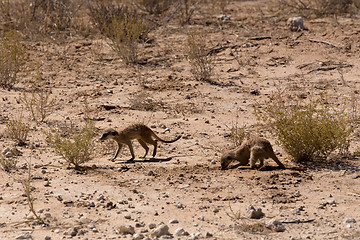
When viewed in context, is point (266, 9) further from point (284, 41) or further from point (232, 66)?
point (232, 66)

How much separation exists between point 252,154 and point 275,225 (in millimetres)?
1817

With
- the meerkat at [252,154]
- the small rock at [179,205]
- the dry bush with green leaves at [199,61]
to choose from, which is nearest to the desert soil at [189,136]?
the small rock at [179,205]

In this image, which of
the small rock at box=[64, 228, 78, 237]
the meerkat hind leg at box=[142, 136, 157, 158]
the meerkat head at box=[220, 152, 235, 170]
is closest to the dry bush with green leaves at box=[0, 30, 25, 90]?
the meerkat hind leg at box=[142, 136, 157, 158]

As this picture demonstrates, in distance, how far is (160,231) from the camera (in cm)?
523

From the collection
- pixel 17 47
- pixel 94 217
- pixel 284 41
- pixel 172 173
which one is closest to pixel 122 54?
pixel 17 47

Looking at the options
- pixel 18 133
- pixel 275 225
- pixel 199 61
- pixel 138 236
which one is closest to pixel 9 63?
pixel 18 133

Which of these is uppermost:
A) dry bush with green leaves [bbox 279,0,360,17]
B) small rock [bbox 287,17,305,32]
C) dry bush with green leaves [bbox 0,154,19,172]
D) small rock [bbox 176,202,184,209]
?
dry bush with green leaves [bbox 279,0,360,17]

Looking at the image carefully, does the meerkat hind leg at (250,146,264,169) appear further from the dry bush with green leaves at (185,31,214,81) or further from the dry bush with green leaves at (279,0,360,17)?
the dry bush with green leaves at (279,0,360,17)

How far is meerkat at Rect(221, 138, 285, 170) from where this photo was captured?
708 centimetres

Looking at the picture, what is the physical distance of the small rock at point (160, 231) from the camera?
5.23 metres

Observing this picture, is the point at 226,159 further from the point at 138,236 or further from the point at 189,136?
the point at 138,236

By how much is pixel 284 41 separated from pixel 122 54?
3.97m

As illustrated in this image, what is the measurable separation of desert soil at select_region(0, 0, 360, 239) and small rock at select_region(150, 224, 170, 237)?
13 centimetres

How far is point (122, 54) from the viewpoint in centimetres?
1256
